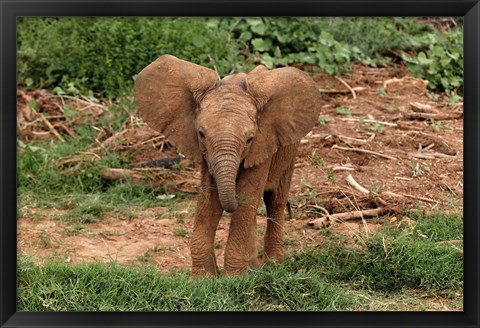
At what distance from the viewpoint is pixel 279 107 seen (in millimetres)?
7164

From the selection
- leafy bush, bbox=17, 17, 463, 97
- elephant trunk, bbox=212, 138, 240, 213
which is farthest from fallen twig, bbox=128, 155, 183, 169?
elephant trunk, bbox=212, 138, 240, 213

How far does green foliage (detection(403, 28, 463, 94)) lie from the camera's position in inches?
493

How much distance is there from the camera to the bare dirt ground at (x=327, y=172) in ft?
28.1

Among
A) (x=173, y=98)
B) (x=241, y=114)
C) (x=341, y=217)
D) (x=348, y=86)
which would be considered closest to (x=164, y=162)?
(x=341, y=217)

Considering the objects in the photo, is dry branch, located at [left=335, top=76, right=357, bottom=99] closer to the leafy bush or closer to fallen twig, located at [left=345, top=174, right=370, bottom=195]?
the leafy bush

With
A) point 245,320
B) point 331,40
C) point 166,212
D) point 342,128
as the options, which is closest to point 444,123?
point 342,128

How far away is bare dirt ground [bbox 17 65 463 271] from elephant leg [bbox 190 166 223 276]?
2.79 ft

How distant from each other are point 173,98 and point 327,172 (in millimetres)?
2801

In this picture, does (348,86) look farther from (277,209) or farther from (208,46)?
(277,209)

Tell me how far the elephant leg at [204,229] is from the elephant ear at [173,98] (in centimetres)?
28
